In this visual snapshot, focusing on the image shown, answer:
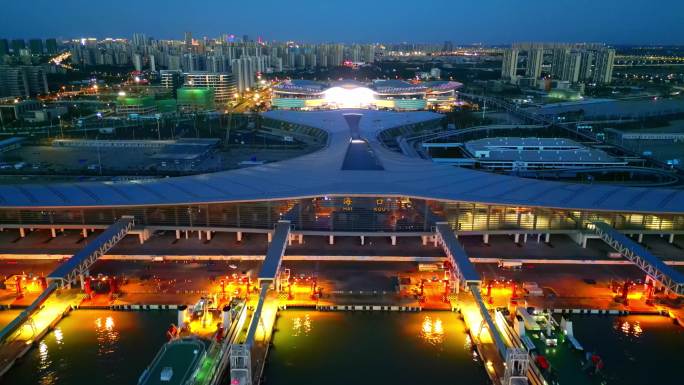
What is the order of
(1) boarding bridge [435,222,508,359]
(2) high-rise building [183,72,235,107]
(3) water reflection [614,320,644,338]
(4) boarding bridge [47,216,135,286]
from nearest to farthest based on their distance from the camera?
1. (1) boarding bridge [435,222,508,359]
2. (3) water reflection [614,320,644,338]
3. (4) boarding bridge [47,216,135,286]
4. (2) high-rise building [183,72,235,107]

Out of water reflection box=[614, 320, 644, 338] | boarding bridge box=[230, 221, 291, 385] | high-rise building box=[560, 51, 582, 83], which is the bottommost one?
water reflection box=[614, 320, 644, 338]

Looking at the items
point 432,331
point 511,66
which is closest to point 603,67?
point 511,66

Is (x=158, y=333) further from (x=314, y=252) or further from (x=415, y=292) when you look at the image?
(x=415, y=292)

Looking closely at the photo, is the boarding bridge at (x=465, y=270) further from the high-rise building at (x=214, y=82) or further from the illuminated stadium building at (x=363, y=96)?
the high-rise building at (x=214, y=82)

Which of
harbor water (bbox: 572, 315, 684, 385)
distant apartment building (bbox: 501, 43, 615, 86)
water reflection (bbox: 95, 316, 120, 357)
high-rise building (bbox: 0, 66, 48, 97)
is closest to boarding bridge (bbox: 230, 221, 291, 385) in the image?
water reflection (bbox: 95, 316, 120, 357)

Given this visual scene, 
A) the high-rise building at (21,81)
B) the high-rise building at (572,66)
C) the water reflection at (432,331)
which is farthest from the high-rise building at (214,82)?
the high-rise building at (572,66)

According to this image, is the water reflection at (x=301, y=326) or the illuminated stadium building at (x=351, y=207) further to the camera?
the illuminated stadium building at (x=351, y=207)

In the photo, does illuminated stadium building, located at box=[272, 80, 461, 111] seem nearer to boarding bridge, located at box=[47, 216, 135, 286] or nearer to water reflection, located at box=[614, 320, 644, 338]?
→ boarding bridge, located at box=[47, 216, 135, 286]
